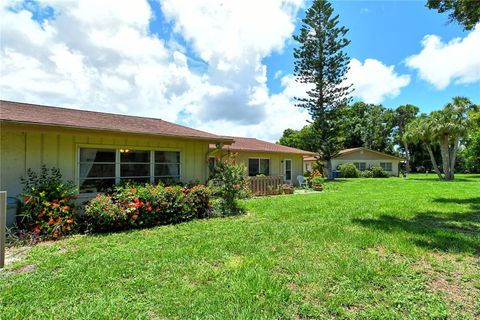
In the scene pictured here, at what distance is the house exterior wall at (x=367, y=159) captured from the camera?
107 feet

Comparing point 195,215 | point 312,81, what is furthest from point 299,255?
point 312,81

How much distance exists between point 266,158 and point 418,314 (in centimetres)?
1553

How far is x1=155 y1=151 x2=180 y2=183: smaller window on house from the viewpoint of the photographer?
359 inches

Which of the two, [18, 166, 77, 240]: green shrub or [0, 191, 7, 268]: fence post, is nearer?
[0, 191, 7, 268]: fence post

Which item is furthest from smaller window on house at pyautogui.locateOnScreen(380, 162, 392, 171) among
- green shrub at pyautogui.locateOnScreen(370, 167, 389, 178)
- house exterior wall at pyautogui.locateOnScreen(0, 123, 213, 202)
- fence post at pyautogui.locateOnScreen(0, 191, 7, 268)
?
fence post at pyautogui.locateOnScreen(0, 191, 7, 268)

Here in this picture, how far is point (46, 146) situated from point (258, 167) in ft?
42.0

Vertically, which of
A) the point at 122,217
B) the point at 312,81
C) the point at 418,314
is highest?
the point at 312,81

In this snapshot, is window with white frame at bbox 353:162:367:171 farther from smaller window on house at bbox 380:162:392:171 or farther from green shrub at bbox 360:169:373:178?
smaller window on house at bbox 380:162:392:171

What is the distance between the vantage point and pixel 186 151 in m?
9.80

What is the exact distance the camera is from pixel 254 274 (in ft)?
12.7

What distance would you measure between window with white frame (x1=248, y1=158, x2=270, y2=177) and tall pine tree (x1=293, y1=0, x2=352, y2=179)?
9922 millimetres

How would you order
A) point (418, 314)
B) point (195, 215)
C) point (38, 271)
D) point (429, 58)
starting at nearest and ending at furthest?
point (418, 314) < point (38, 271) < point (195, 215) < point (429, 58)

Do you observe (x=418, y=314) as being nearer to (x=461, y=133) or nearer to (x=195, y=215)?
(x=195, y=215)

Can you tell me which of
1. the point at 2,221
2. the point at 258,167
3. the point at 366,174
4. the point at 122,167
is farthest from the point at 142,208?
the point at 366,174
